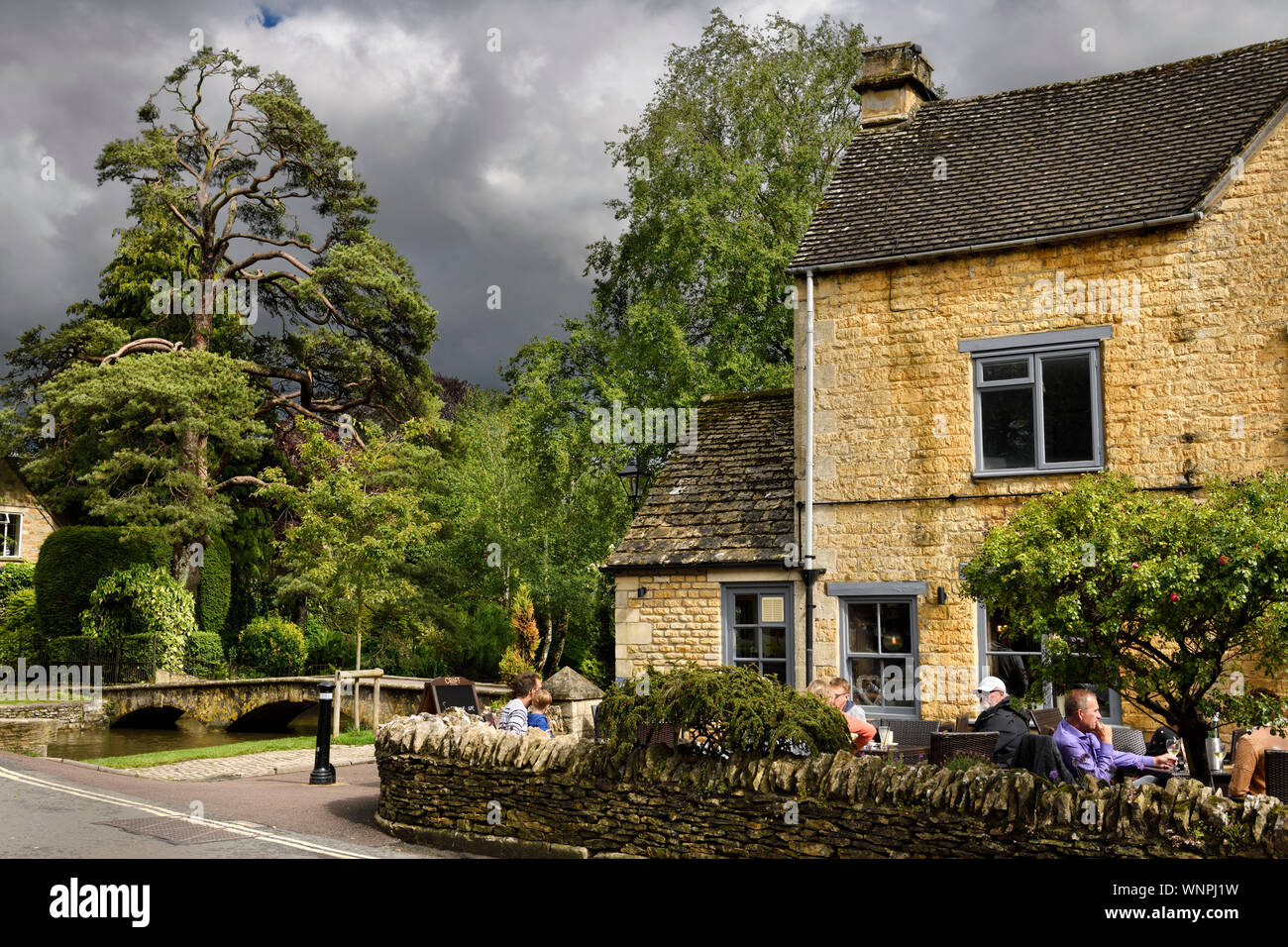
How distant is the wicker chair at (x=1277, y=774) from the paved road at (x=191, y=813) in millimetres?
6388

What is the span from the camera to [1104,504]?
354 inches

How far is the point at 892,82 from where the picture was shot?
1798 centimetres

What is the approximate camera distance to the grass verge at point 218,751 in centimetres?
1766

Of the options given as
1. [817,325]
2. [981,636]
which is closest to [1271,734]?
[981,636]

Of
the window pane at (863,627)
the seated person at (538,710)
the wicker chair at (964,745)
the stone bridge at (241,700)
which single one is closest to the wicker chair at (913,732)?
the window pane at (863,627)

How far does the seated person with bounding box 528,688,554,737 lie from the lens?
1095 centimetres

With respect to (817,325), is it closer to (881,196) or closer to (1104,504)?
(881,196)

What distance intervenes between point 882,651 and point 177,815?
8885 millimetres

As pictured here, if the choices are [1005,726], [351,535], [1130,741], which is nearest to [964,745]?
[1005,726]

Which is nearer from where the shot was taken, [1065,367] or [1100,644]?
[1100,644]

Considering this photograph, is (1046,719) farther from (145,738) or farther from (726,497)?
(145,738)
